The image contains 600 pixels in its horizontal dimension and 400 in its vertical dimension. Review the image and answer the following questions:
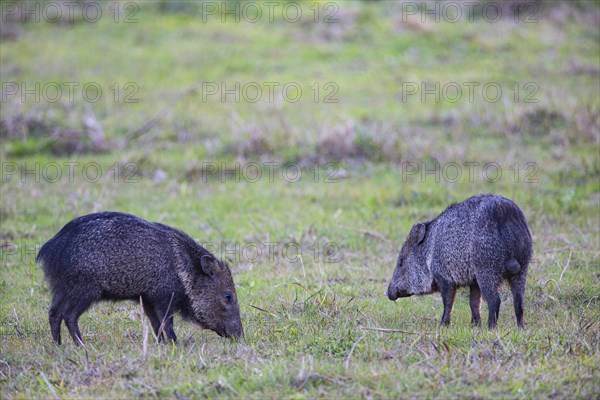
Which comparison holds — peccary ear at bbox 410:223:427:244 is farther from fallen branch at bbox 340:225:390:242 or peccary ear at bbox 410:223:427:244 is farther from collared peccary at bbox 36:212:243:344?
fallen branch at bbox 340:225:390:242

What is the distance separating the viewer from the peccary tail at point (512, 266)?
6109 mm

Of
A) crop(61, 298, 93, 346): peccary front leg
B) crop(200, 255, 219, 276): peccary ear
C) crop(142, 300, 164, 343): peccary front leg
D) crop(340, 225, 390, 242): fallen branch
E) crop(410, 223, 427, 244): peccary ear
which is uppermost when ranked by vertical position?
crop(410, 223, 427, 244): peccary ear

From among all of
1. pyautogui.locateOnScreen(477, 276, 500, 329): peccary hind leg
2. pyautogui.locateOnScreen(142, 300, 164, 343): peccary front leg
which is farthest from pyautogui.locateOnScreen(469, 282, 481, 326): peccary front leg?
pyautogui.locateOnScreen(142, 300, 164, 343): peccary front leg

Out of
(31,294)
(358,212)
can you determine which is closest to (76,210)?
(31,294)

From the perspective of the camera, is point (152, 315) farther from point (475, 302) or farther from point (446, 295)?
point (475, 302)

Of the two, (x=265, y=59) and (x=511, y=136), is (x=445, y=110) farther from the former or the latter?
(x=265, y=59)

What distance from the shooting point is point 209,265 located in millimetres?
6535

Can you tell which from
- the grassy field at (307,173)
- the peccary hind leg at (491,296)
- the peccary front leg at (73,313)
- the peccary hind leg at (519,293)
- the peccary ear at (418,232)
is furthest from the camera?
the peccary ear at (418,232)

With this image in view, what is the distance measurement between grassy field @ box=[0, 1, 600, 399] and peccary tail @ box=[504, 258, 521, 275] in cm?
47

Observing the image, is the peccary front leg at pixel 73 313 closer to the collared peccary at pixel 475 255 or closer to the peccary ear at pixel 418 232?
the collared peccary at pixel 475 255

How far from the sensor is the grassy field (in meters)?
5.38

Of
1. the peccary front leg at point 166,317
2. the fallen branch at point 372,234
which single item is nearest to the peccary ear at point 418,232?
the fallen branch at point 372,234

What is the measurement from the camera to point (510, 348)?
5.54 m

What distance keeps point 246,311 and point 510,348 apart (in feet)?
8.03
